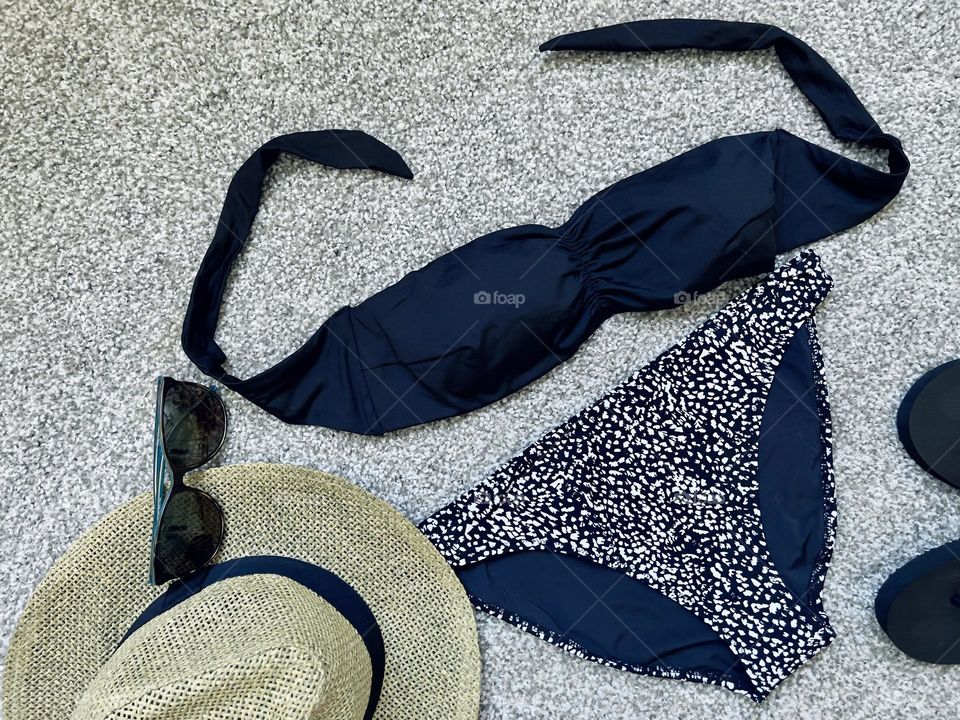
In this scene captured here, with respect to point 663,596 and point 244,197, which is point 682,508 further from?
point 244,197

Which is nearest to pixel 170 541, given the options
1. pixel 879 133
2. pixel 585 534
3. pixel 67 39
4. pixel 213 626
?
pixel 213 626

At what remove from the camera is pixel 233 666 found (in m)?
0.57

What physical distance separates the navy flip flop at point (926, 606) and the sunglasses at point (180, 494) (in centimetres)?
80

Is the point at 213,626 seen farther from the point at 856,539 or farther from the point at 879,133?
the point at 879,133

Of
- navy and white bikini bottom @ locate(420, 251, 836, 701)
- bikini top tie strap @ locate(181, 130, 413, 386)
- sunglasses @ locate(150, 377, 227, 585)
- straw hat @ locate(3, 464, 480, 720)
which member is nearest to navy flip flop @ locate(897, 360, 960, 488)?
navy and white bikini bottom @ locate(420, 251, 836, 701)

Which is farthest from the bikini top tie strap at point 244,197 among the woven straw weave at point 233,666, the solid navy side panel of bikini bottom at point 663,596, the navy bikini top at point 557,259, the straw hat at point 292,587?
the solid navy side panel of bikini bottom at point 663,596

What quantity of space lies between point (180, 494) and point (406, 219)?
0.42m

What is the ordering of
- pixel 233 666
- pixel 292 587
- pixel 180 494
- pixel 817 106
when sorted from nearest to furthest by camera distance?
pixel 233 666, pixel 292 587, pixel 180 494, pixel 817 106

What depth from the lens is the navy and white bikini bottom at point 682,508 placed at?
84 centimetres

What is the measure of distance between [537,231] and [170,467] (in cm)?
50

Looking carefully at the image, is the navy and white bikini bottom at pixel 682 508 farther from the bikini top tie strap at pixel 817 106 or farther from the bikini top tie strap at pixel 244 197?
the bikini top tie strap at pixel 244 197

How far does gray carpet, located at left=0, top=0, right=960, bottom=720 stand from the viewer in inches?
35.3

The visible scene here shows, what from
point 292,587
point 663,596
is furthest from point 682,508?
Answer: point 292,587

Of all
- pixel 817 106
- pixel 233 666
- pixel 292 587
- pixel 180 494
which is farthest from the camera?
pixel 817 106
